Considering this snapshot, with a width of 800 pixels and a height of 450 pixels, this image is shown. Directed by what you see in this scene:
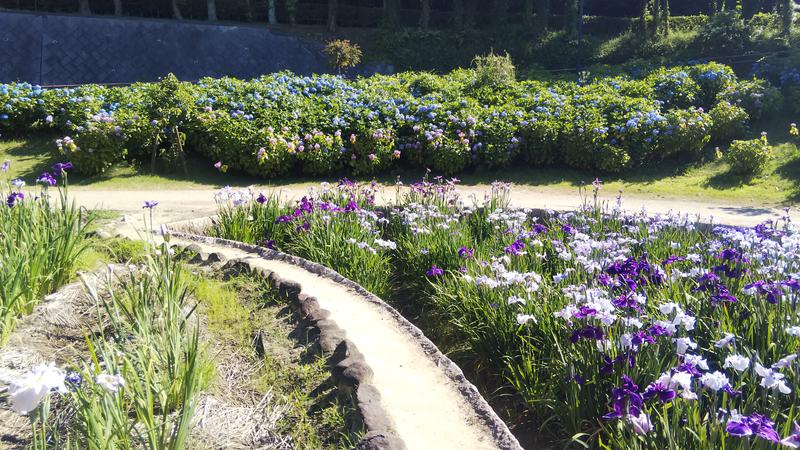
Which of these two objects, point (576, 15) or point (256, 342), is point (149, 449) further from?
point (576, 15)

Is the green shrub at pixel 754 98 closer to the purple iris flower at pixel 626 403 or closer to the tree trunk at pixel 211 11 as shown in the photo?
the purple iris flower at pixel 626 403

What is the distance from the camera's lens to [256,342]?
3.80m

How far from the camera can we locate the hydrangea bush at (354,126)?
9.44 meters

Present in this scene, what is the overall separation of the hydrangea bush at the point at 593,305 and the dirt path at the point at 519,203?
5.35 feet

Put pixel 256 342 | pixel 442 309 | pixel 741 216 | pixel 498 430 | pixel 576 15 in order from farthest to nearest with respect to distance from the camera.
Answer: pixel 576 15
pixel 741 216
pixel 442 309
pixel 256 342
pixel 498 430

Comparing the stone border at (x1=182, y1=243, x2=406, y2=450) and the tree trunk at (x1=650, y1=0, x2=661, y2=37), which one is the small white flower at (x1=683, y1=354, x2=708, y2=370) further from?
the tree trunk at (x1=650, y1=0, x2=661, y2=37)

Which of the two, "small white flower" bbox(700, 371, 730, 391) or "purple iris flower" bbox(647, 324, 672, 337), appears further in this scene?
"purple iris flower" bbox(647, 324, 672, 337)

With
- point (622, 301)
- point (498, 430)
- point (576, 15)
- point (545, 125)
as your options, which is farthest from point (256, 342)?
point (576, 15)

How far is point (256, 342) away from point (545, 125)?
723 cm

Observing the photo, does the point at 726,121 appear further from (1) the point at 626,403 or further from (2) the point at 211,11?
(2) the point at 211,11

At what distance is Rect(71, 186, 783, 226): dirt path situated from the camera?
24.9 ft

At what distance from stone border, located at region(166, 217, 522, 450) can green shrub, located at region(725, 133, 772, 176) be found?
7313 millimetres

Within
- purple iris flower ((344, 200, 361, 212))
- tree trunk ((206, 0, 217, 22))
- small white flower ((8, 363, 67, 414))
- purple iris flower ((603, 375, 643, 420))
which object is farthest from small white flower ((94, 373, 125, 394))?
tree trunk ((206, 0, 217, 22))

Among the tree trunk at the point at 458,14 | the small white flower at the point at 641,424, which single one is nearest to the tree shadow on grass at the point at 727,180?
the small white flower at the point at 641,424
